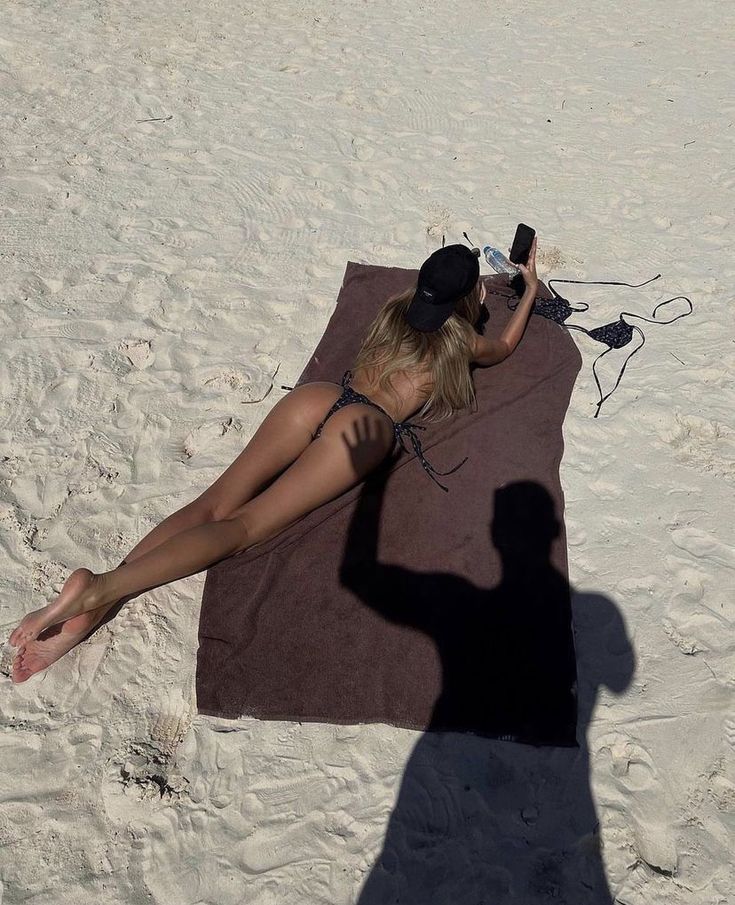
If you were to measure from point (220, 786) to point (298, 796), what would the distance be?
0.98 feet

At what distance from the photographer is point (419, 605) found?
273 centimetres

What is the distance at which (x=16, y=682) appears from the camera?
2361 millimetres

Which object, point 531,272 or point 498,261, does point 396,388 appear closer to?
point 531,272

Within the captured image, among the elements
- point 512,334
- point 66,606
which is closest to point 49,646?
point 66,606

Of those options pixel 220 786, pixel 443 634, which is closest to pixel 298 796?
pixel 220 786

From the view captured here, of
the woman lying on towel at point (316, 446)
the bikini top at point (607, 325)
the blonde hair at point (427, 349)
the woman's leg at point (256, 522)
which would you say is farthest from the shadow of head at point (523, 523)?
the bikini top at point (607, 325)

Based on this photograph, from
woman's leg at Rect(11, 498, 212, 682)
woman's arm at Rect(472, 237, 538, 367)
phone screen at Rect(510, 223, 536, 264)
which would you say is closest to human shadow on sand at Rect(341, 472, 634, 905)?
woman's arm at Rect(472, 237, 538, 367)

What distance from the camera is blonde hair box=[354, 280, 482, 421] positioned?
2.85m

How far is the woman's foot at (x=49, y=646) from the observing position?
2.35m

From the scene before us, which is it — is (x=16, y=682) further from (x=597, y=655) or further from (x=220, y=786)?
(x=597, y=655)

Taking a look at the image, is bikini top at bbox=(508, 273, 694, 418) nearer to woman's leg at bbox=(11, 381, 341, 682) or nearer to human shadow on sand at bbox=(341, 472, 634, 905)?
human shadow on sand at bbox=(341, 472, 634, 905)

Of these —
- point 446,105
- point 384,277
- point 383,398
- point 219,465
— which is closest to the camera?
point 383,398

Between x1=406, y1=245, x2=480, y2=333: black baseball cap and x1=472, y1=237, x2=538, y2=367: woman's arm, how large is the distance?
0.49 m

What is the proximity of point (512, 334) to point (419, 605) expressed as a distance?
69.7 inches
